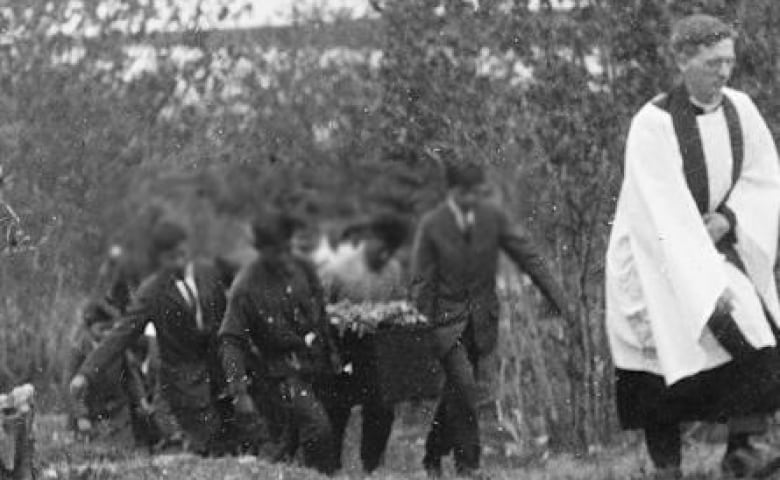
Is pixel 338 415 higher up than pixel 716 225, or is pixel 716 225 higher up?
pixel 716 225

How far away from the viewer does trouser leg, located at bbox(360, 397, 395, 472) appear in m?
14.2

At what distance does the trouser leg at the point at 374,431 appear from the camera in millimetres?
14219

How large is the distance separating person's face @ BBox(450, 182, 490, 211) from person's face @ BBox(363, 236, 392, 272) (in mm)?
207

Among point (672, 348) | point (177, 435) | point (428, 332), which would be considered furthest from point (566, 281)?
point (672, 348)

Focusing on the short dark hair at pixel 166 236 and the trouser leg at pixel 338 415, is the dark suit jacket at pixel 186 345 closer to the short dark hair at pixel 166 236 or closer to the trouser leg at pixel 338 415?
the trouser leg at pixel 338 415

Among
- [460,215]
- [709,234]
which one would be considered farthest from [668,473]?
[460,215]

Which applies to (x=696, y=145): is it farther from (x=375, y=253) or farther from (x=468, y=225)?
(x=375, y=253)

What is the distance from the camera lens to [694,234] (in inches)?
430

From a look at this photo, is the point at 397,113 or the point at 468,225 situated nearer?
the point at 468,225

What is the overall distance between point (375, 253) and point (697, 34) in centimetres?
506

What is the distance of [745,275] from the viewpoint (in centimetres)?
1109

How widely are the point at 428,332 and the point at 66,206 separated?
13.7 feet

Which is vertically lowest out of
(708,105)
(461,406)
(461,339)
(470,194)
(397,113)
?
(461,406)

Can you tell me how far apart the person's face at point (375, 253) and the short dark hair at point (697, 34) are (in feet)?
16.4
